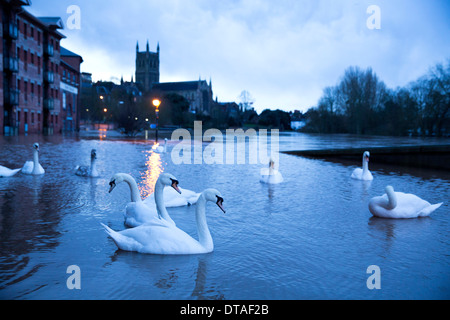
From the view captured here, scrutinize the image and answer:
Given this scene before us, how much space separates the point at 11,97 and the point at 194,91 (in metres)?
120

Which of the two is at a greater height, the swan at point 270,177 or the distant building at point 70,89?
the distant building at point 70,89

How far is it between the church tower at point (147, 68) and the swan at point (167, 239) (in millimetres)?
162833

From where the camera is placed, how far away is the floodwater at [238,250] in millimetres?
4020

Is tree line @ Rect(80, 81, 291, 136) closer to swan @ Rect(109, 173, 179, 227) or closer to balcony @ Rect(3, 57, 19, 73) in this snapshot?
balcony @ Rect(3, 57, 19, 73)

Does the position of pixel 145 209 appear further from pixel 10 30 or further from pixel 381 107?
pixel 381 107

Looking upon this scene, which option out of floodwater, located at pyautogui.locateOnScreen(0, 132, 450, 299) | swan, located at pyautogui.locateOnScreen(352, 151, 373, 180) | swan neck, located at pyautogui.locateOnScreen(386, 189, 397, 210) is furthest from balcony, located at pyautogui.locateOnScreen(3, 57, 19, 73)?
swan neck, located at pyautogui.locateOnScreen(386, 189, 397, 210)

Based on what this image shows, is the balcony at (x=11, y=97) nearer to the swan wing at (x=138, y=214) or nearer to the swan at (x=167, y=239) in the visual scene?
the swan wing at (x=138, y=214)

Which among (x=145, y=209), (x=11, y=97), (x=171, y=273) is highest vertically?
(x=11, y=97)

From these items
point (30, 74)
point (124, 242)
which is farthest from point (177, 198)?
point (30, 74)

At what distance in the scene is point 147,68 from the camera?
533 feet

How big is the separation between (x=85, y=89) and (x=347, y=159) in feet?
371

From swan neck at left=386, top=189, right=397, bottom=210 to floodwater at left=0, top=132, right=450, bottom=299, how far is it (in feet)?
1.05

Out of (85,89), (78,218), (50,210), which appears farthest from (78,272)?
(85,89)

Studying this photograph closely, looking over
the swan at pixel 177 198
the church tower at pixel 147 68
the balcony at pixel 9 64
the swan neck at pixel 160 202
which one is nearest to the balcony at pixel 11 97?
the balcony at pixel 9 64
